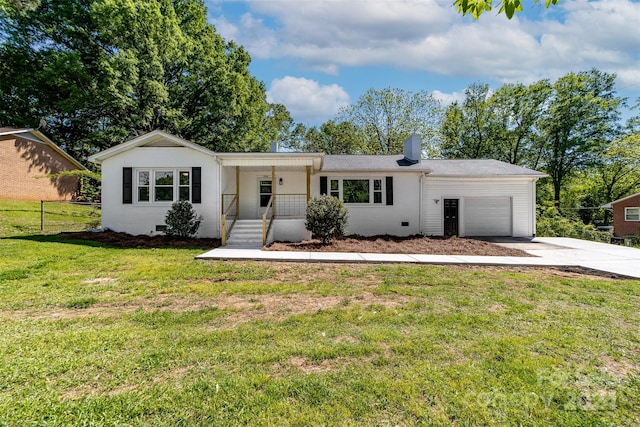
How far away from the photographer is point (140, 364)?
2.89 meters

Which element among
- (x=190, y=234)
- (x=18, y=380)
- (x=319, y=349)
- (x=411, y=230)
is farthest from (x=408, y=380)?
(x=411, y=230)

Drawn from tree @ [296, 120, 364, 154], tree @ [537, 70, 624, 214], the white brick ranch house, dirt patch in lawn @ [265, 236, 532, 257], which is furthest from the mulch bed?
tree @ [537, 70, 624, 214]

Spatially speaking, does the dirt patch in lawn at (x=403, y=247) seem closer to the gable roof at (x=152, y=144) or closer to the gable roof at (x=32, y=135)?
the gable roof at (x=152, y=144)

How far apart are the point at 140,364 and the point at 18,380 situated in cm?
90

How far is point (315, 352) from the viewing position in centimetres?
317

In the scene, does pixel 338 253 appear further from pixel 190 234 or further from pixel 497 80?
pixel 497 80

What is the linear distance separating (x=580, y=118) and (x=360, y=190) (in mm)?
25273

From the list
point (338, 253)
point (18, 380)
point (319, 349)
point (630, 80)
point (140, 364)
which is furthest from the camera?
point (630, 80)

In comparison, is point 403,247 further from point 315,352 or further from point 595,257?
point 315,352

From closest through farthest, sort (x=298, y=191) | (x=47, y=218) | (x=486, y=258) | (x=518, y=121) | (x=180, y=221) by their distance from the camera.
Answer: (x=486, y=258) < (x=180, y=221) < (x=298, y=191) < (x=47, y=218) < (x=518, y=121)

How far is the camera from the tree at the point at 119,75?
18.2 metres

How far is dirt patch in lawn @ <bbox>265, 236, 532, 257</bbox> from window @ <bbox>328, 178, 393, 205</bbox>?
2267mm

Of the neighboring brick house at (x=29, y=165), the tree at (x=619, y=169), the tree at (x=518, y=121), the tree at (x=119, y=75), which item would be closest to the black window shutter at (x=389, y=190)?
the tree at (x=119, y=75)

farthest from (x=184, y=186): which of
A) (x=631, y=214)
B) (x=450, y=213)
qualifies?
(x=631, y=214)
